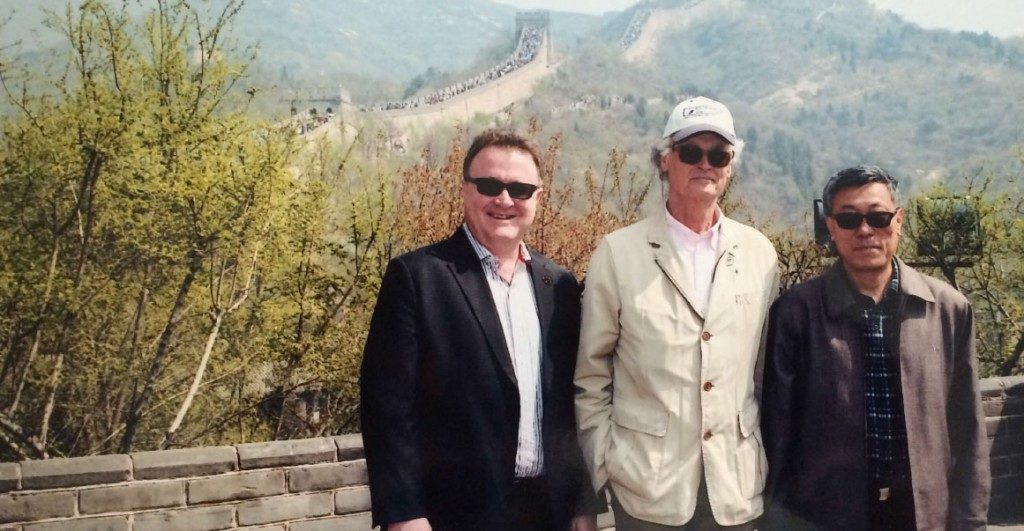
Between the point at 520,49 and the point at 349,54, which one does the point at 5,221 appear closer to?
the point at 520,49

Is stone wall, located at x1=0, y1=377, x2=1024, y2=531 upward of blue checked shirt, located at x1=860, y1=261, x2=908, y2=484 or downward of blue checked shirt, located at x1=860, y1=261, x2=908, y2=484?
downward

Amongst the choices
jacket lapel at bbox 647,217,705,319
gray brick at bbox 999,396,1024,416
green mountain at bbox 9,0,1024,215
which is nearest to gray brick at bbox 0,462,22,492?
jacket lapel at bbox 647,217,705,319

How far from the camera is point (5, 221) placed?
6805 millimetres

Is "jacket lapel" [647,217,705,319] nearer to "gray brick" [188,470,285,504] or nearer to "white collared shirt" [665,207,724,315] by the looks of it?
"white collared shirt" [665,207,724,315]

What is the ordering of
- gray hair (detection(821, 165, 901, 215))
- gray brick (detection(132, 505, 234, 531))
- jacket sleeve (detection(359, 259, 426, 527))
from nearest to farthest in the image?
jacket sleeve (detection(359, 259, 426, 527)) → gray hair (detection(821, 165, 901, 215)) → gray brick (detection(132, 505, 234, 531))

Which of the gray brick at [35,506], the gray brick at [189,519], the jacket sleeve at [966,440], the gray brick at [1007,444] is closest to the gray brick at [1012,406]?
Answer: the gray brick at [1007,444]

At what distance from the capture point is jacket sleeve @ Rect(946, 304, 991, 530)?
7.15ft

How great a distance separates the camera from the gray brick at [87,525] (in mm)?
3213

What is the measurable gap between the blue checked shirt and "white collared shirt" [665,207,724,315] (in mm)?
415

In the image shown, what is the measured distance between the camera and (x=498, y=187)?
2.19 meters

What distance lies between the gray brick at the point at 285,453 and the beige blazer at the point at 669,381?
1673 mm

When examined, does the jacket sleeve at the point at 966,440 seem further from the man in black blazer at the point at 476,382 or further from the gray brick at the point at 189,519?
the gray brick at the point at 189,519

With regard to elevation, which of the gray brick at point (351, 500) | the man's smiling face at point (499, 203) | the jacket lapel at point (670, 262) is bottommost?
the gray brick at point (351, 500)

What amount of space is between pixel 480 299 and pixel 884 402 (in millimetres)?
1069
